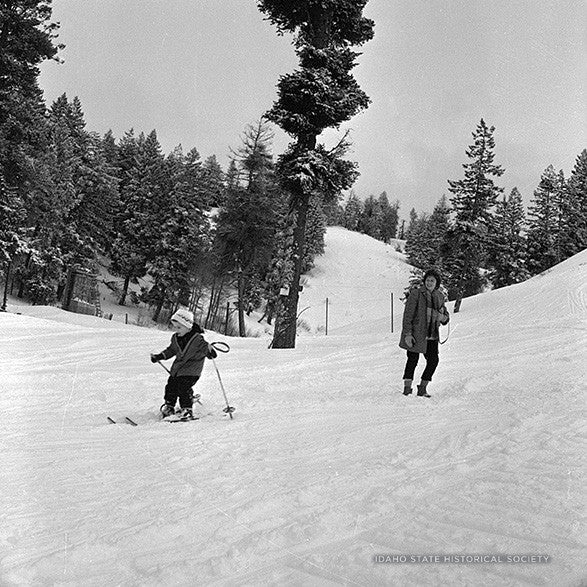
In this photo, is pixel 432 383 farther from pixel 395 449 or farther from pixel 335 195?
pixel 335 195

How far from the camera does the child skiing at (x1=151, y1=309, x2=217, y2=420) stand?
643cm

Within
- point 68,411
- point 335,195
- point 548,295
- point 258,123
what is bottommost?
point 68,411

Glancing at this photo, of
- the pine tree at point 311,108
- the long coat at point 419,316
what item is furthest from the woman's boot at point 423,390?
the pine tree at point 311,108

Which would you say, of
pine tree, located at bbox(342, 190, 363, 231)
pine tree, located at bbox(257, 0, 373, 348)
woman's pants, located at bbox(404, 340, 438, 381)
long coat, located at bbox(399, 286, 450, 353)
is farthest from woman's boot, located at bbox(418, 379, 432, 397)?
pine tree, located at bbox(342, 190, 363, 231)

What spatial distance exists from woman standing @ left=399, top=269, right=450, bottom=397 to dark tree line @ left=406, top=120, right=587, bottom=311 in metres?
26.6

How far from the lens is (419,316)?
7438mm

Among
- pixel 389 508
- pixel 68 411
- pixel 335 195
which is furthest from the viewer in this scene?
pixel 335 195

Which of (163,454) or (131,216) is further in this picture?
(131,216)

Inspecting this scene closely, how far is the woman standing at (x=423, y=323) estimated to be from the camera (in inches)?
286

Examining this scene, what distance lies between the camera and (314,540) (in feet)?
9.19

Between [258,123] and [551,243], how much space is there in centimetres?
2817

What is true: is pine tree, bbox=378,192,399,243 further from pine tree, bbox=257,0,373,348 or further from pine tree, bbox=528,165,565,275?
pine tree, bbox=257,0,373,348

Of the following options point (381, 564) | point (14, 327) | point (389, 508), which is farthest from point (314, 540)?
point (14, 327)

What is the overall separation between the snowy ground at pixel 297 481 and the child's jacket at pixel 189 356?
67 cm
